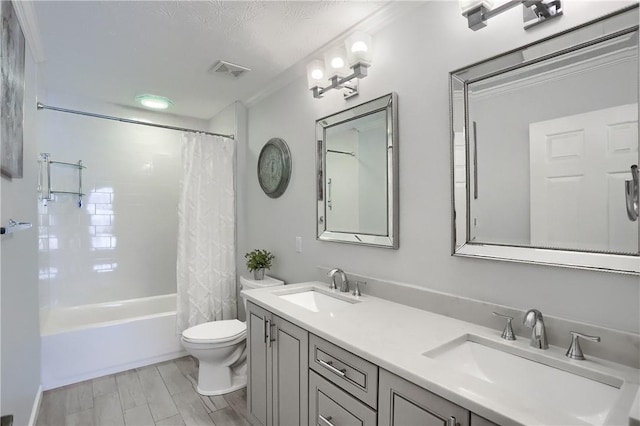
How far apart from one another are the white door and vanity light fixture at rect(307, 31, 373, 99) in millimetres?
946

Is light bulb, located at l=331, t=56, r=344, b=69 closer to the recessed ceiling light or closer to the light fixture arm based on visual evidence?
the light fixture arm

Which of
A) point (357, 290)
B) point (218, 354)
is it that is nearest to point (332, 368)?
point (357, 290)

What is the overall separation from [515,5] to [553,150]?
53cm

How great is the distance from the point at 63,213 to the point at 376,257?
302 cm

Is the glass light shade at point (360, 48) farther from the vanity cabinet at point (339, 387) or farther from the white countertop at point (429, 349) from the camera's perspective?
the vanity cabinet at point (339, 387)

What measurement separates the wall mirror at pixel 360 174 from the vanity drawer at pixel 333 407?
30.3 inches

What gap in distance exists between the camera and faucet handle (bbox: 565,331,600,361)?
1.03 m

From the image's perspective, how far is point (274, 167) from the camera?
276 cm

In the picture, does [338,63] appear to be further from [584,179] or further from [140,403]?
[140,403]

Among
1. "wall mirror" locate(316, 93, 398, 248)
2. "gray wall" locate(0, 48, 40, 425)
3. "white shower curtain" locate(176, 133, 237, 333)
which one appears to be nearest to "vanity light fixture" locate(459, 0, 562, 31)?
"wall mirror" locate(316, 93, 398, 248)

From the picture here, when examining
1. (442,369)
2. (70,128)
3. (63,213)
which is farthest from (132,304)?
(442,369)

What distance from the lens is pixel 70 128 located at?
3119 millimetres

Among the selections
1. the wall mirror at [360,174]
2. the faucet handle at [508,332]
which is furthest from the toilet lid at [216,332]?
the faucet handle at [508,332]

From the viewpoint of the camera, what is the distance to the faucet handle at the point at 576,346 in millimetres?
1028
